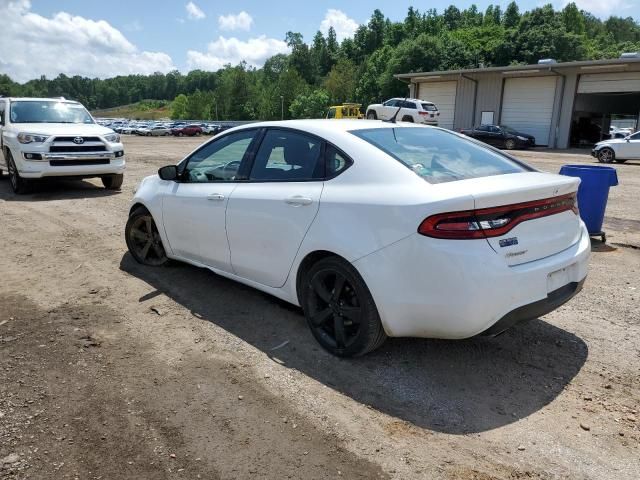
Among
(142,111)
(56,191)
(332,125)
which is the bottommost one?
(142,111)

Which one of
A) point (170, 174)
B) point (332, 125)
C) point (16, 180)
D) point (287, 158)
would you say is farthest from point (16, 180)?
point (332, 125)

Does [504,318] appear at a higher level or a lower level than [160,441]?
higher

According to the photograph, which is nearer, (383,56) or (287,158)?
(287,158)

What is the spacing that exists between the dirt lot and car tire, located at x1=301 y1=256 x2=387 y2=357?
0.51ft

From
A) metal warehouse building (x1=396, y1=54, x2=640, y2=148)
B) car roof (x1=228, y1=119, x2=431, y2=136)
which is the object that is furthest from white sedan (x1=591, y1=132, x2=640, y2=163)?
car roof (x1=228, y1=119, x2=431, y2=136)

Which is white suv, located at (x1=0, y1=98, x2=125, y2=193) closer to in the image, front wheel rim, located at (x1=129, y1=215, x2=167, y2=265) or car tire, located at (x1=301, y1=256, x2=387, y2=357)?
front wheel rim, located at (x1=129, y1=215, x2=167, y2=265)

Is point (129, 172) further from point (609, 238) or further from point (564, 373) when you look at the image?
point (564, 373)

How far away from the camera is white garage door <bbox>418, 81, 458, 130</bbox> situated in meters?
38.1

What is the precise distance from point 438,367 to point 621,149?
820 inches

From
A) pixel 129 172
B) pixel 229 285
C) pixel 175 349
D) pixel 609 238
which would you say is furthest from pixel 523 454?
pixel 129 172

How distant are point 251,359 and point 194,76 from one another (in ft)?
659

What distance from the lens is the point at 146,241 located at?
584 centimetres

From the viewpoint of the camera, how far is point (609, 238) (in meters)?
7.47

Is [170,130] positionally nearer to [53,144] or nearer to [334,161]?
[53,144]
